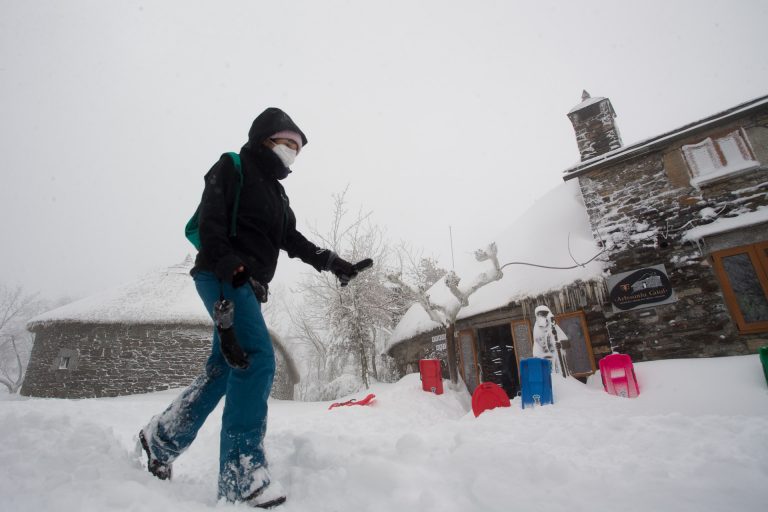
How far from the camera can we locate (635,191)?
25.5 feet

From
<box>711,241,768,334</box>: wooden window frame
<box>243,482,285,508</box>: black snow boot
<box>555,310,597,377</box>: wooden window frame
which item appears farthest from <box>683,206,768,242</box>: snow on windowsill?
<box>243,482,285,508</box>: black snow boot

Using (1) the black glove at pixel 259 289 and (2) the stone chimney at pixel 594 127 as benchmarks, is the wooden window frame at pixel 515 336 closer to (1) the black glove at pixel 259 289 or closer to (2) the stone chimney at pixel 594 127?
(2) the stone chimney at pixel 594 127

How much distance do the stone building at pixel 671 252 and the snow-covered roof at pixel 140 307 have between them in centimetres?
1199

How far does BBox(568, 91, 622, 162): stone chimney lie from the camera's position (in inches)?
357

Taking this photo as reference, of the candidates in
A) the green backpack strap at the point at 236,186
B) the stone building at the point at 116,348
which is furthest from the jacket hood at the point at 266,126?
the stone building at the point at 116,348

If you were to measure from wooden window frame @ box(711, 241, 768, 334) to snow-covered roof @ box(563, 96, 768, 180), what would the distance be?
2554 millimetres

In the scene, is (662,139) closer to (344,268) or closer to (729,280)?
(729,280)

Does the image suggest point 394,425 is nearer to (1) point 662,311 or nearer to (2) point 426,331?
(1) point 662,311

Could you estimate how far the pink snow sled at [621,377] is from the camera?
4734 millimetres

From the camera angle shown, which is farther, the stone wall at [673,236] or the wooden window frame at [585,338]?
the wooden window frame at [585,338]

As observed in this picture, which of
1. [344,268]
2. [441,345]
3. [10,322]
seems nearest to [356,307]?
[441,345]

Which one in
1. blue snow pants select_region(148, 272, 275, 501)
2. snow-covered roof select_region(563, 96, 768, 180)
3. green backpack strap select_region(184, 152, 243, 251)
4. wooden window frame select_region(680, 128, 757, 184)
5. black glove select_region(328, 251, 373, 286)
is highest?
snow-covered roof select_region(563, 96, 768, 180)

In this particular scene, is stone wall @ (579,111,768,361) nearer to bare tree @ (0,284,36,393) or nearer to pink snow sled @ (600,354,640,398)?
pink snow sled @ (600,354,640,398)

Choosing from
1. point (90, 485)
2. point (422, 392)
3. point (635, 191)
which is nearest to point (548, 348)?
point (422, 392)
